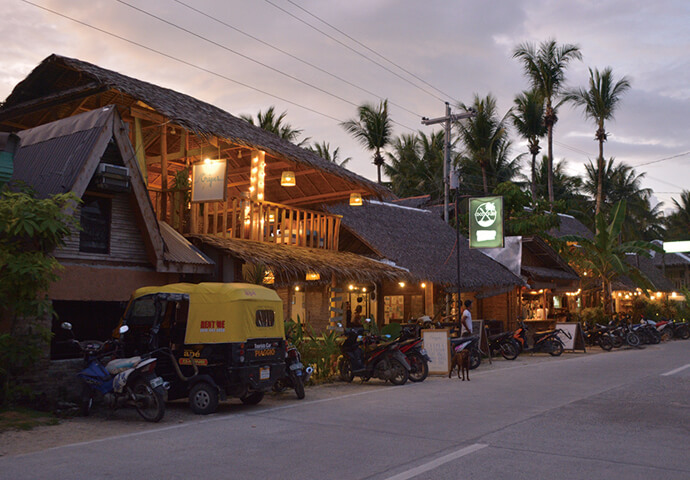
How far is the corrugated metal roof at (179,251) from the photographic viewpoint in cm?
1260

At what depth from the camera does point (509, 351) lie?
2045cm

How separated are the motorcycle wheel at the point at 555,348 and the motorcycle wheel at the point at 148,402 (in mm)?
15933

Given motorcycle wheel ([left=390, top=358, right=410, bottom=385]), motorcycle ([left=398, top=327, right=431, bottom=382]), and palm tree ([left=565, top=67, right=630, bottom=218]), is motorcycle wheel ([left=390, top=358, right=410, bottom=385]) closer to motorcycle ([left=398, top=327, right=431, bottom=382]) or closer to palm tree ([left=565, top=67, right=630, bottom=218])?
motorcycle ([left=398, top=327, right=431, bottom=382])

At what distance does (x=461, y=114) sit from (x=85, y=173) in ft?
61.4

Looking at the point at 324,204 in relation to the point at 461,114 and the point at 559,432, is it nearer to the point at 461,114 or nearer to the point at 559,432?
the point at 461,114

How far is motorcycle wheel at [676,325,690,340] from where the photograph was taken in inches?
1231

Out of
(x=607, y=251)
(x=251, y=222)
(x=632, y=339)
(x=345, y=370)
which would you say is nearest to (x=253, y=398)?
(x=345, y=370)

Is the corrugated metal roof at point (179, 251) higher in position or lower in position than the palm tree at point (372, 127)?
lower

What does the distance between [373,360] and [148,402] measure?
A: 5.64 metres

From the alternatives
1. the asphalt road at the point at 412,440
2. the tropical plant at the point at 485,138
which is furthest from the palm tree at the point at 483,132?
the asphalt road at the point at 412,440

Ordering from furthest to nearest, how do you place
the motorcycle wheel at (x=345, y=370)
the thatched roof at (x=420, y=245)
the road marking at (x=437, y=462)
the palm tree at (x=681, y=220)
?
the palm tree at (x=681, y=220), the thatched roof at (x=420, y=245), the motorcycle wheel at (x=345, y=370), the road marking at (x=437, y=462)

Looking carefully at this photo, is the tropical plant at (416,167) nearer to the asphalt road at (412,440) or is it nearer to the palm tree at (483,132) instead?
the palm tree at (483,132)

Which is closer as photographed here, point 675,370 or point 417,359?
point 417,359

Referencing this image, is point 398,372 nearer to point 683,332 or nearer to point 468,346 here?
point 468,346
